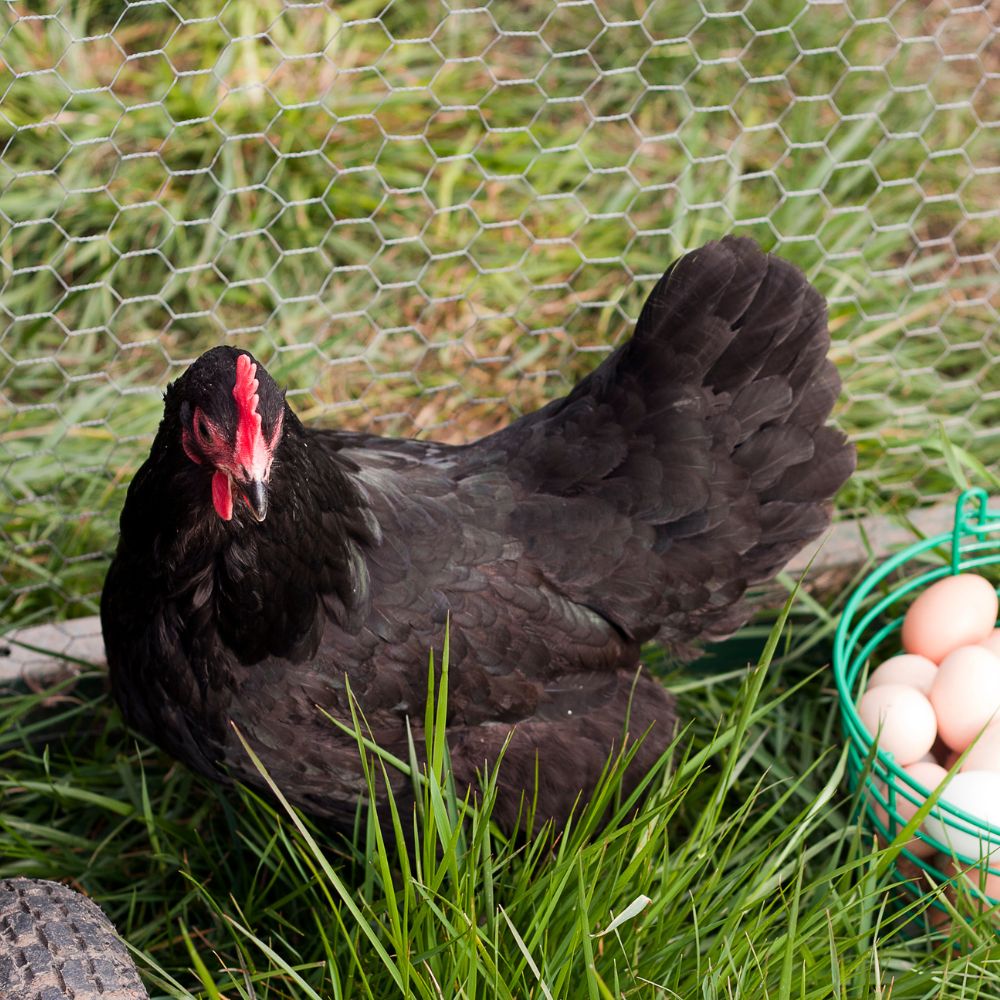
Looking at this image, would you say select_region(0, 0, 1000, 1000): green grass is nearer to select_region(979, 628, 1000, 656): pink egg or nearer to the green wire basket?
the green wire basket

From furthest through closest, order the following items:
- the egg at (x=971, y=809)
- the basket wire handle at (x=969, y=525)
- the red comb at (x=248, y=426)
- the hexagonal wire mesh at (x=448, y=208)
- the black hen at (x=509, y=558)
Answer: the hexagonal wire mesh at (x=448, y=208) → the basket wire handle at (x=969, y=525) → the egg at (x=971, y=809) → the black hen at (x=509, y=558) → the red comb at (x=248, y=426)

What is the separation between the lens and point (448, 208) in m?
2.70

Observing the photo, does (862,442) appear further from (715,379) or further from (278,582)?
(278,582)

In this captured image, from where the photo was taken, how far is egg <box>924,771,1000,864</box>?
72.9 inches

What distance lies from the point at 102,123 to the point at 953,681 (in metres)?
2.21

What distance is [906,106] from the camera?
3148mm

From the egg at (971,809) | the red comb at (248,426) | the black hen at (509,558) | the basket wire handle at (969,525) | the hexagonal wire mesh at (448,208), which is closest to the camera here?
the red comb at (248,426)

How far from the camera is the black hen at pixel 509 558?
1713mm

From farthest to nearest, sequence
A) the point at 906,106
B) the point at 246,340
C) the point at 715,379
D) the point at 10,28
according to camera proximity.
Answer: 1. the point at 906,106
2. the point at 246,340
3. the point at 10,28
4. the point at 715,379

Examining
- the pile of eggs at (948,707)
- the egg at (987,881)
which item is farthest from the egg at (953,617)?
the egg at (987,881)

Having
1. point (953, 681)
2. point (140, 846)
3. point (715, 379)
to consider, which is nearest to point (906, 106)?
point (715, 379)

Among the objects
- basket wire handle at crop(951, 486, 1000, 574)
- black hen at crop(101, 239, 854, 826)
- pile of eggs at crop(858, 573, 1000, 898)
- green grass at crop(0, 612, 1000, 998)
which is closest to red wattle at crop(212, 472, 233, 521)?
black hen at crop(101, 239, 854, 826)

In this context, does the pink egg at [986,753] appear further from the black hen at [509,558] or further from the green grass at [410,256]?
the black hen at [509,558]

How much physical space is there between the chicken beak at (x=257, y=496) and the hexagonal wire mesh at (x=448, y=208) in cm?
111
